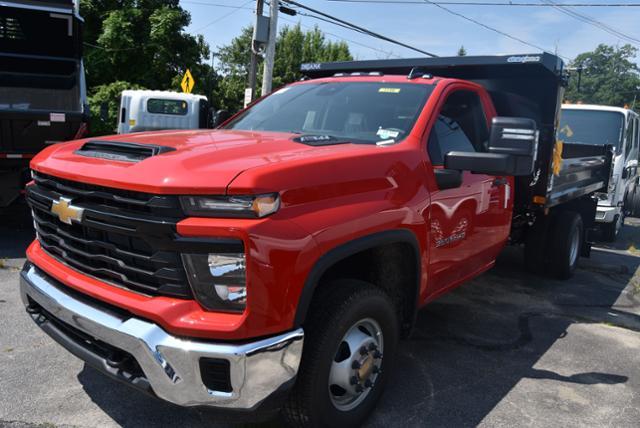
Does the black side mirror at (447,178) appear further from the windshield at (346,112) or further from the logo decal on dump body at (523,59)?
the logo decal on dump body at (523,59)

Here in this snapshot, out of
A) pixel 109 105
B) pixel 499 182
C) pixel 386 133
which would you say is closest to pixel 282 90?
pixel 386 133

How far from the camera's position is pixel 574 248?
6.68 meters

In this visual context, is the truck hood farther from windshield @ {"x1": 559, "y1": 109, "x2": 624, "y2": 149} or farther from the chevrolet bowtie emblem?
windshield @ {"x1": 559, "y1": 109, "x2": 624, "y2": 149}

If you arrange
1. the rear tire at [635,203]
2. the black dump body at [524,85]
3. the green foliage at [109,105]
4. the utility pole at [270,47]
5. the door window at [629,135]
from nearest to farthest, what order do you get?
the black dump body at [524,85] → the door window at [629,135] → the rear tire at [635,203] → the utility pole at [270,47] → the green foliage at [109,105]

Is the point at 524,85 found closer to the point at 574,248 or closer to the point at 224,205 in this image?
the point at 574,248

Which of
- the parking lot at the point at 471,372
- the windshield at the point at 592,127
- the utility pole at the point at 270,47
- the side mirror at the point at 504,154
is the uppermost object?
the utility pole at the point at 270,47

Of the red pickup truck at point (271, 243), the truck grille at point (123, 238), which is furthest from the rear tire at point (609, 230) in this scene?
the truck grille at point (123, 238)

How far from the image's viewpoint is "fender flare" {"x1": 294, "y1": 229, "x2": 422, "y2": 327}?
2352 millimetres

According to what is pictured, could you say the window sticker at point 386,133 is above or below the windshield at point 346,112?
below

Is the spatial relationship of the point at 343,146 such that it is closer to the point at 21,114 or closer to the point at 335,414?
the point at 335,414

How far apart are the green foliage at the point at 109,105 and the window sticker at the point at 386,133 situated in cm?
1555

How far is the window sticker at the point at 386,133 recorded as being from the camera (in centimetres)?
334

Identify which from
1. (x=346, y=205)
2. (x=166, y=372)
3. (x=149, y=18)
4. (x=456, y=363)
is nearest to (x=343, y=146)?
(x=346, y=205)

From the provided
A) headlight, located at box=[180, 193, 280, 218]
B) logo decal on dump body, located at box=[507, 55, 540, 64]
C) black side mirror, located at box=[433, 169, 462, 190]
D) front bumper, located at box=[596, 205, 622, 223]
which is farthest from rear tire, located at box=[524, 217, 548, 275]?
headlight, located at box=[180, 193, 280, 218]
